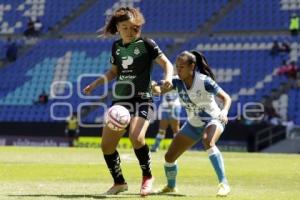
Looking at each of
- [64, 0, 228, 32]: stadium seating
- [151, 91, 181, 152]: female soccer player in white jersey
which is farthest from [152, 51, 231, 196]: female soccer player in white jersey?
[64, 0, 228, 32]: stadium seating

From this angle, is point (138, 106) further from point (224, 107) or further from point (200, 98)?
point (224, 107)

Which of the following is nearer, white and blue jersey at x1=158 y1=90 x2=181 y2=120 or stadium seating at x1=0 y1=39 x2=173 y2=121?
white and blue jersey at x1=158 y1=90 x2=181 y2=120

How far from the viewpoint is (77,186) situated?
12.2 metres

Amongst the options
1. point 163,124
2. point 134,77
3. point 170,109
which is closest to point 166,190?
point 134,77

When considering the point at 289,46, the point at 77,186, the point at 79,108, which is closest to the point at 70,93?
the point at 79,108

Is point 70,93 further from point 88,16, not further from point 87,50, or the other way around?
point 88,16

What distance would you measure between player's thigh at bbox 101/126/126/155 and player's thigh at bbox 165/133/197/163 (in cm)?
99

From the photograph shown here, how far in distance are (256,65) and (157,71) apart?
512 cm

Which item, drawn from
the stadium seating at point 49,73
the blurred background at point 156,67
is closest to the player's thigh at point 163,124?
the blurred background at point 156,67

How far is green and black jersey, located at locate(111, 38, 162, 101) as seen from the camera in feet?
35.0

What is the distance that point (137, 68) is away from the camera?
1069cm

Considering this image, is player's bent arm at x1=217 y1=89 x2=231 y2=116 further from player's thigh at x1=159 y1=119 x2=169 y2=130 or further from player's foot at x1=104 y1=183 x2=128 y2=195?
player's thigh at x1=159 y1=119 x2=169 y2=130

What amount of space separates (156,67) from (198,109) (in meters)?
27.5

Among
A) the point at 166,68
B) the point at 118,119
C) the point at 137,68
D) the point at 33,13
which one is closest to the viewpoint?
the point at 118,119
